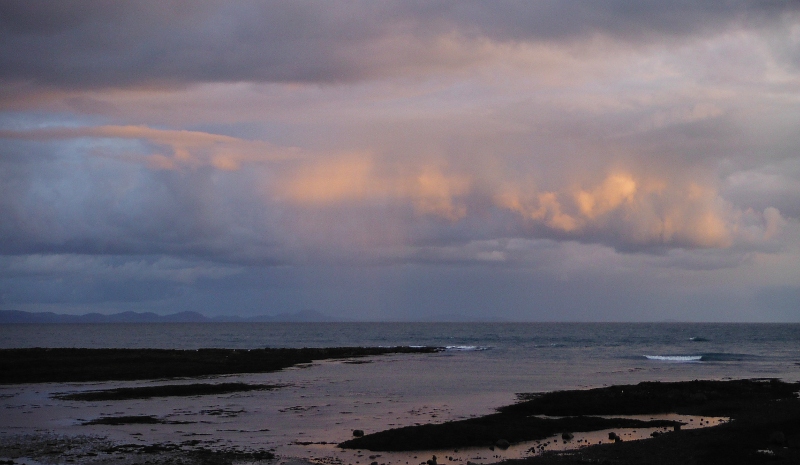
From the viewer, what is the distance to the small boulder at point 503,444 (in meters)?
26.1

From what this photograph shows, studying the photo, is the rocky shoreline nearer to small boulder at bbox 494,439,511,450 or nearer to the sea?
small boulder at bbox 494,439,511,450

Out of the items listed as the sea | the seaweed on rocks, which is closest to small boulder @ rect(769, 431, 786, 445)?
the sea

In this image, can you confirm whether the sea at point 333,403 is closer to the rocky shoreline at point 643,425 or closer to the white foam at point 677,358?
the rocky shoreline at point 643,425

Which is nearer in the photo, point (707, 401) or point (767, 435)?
A: point (767, 435)

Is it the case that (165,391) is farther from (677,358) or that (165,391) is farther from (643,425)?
(677,358)

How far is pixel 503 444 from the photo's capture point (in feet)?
86.2

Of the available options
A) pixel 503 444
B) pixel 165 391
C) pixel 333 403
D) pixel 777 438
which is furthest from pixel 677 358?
pixel 503 444

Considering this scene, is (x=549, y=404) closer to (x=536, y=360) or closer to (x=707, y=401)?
(x=707, y=401)

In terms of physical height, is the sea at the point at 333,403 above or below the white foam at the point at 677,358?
above

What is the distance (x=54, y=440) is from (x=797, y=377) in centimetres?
5449

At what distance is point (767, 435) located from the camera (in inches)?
996

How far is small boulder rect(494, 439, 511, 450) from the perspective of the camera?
→ 2611 centimetres

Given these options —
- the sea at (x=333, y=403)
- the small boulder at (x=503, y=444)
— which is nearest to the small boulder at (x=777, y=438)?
the sea at (x=333, y=403)

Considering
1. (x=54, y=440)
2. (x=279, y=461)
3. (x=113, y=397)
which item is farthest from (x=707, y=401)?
(x=113, y=397)
